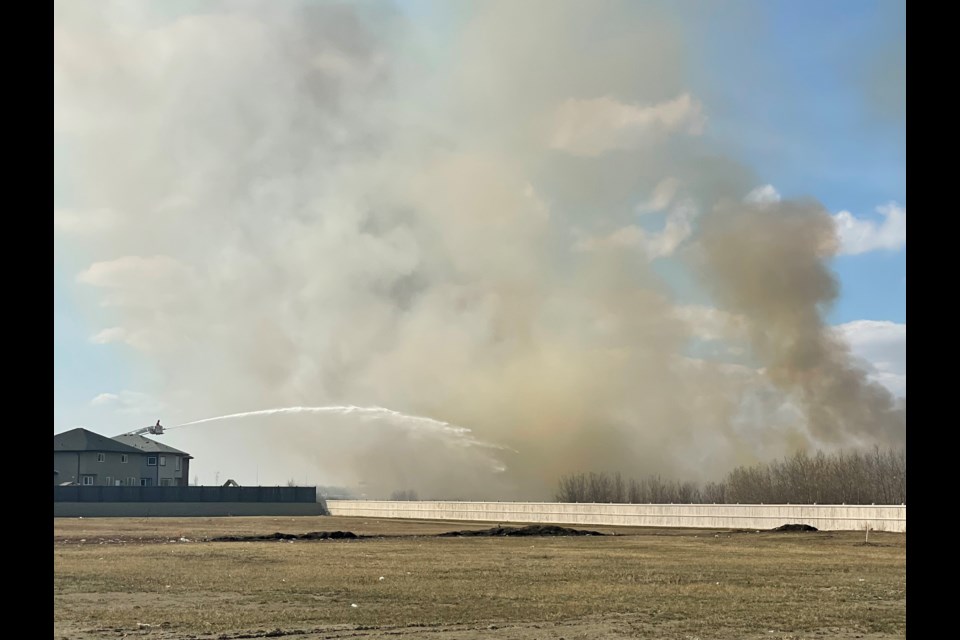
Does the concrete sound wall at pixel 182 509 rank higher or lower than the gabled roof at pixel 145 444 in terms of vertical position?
lower

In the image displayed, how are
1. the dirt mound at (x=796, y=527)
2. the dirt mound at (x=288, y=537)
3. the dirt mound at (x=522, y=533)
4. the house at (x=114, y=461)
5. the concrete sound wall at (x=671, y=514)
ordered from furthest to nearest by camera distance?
the house at (x=114, y=461) → the dirt mound at (x=796, y=527) → the concrete sound wall at (x=671, y=514) → the dirt mound at (x=522, y=533) → the dirt mound at (x=288, y=537)

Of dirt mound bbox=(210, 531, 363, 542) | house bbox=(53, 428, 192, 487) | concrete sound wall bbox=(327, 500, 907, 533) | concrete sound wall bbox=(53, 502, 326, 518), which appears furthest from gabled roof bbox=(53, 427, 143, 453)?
dirt mound bbox=(210, 531, 363, 542)

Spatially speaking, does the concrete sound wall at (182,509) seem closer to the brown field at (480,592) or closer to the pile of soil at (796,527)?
the brown field at (480,592)

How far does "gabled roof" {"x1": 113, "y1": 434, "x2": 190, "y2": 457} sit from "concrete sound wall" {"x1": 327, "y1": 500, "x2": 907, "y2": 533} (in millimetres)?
39200

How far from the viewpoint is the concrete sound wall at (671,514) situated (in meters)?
63.0

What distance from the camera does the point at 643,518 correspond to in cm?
7850

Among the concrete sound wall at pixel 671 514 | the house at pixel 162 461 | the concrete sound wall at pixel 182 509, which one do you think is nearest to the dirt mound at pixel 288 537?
the concrete sound wall at pixel 671 514

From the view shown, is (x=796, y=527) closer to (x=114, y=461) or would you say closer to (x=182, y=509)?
(x=182, y=509)

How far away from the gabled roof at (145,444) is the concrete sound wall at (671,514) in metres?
39.2

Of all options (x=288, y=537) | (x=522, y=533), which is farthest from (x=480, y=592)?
(x=522, y=533)

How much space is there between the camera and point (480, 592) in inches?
1022
